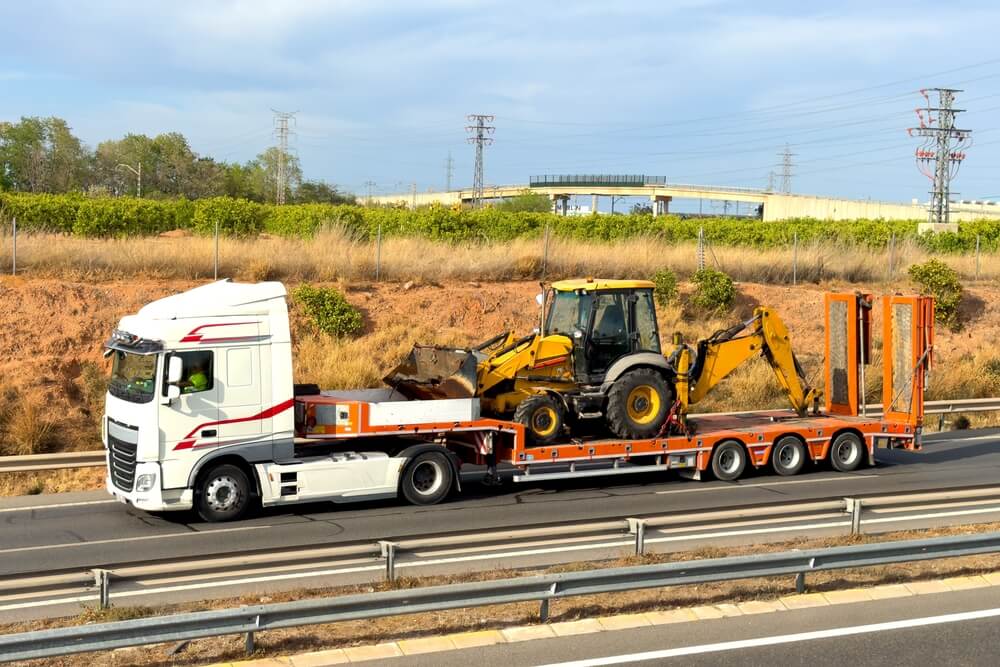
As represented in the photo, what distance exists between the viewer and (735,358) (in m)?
17.9

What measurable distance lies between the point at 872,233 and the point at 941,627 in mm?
41116

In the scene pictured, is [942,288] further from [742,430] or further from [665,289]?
[742,430]

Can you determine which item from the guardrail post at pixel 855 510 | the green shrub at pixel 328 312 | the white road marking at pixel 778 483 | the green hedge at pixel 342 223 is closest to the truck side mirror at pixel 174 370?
the white road marking at pixel 778 483

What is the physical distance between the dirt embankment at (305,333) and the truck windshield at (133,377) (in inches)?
288

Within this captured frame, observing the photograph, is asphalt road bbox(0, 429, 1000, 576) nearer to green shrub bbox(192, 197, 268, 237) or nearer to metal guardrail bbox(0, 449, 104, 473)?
metal guardrail bbox(0, 449, 104, 473)

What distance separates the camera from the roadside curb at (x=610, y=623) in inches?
344

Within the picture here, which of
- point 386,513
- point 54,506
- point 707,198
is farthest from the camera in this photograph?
point 707,198

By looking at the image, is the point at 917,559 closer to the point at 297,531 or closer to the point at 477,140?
the point at 297,531

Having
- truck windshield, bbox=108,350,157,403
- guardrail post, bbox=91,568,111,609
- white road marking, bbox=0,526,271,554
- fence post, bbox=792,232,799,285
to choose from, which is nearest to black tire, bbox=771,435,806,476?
white road marking, bbox=0,526,271,554

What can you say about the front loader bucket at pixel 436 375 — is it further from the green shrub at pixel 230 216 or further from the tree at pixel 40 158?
the tree at pixel 40 158

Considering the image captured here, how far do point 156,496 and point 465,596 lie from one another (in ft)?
20.2

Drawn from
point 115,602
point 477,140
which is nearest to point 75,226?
point 115,602

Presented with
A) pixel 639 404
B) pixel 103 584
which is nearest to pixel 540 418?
pixel 639 404

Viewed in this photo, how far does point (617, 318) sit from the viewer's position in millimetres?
17172
